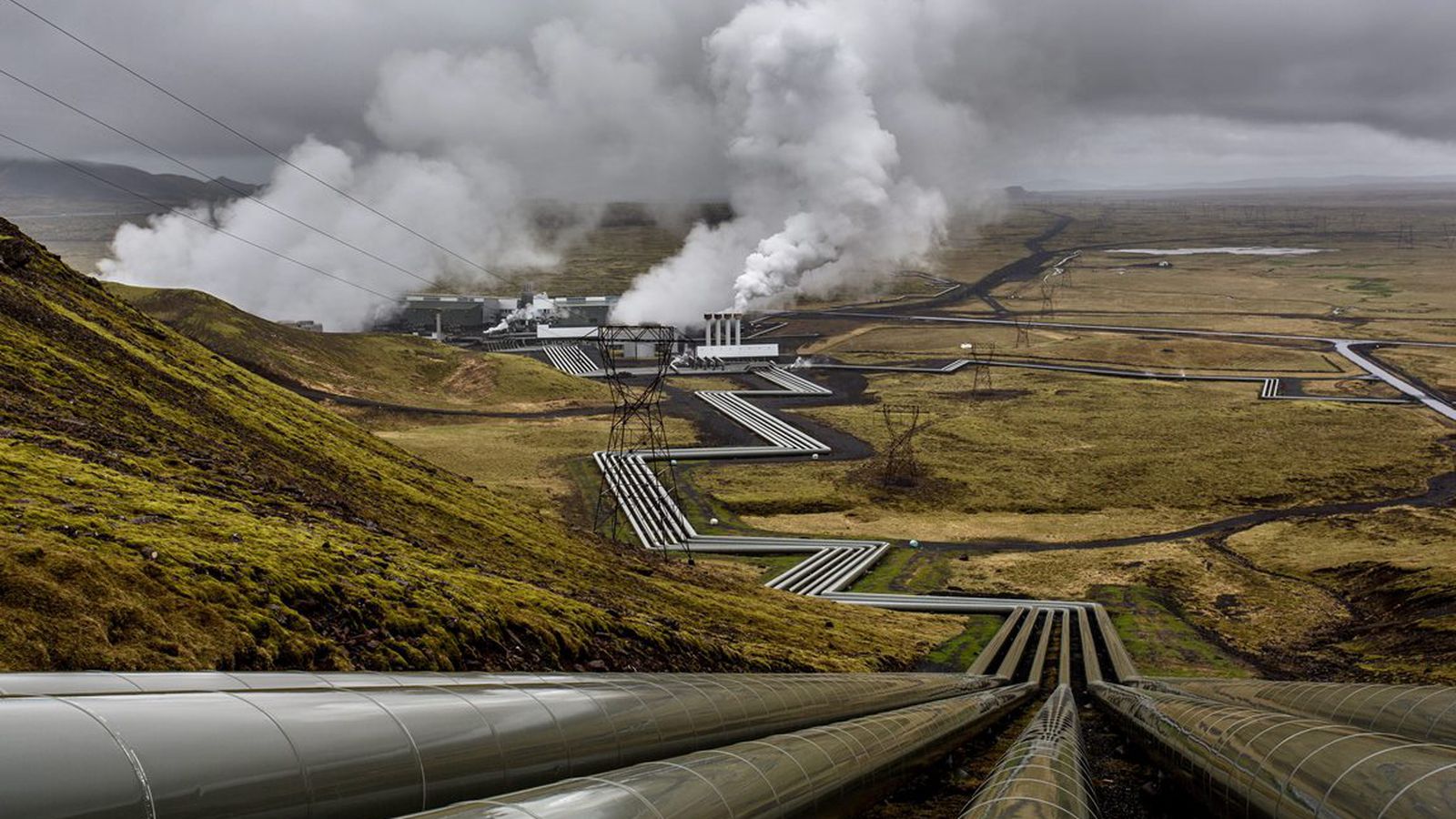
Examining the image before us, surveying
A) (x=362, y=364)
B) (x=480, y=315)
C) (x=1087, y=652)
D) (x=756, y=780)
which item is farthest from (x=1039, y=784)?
(x=480, y=315)

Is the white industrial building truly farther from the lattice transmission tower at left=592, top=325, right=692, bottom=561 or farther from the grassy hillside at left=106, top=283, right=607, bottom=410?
the lattice transmission tower at left=592, top=325, right=692, bottom=561

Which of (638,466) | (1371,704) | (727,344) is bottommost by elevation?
(638,466)

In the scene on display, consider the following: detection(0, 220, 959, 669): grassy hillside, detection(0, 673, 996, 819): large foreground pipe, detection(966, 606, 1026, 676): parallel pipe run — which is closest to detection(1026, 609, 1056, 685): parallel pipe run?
detection(966, 606, 1026, 676): parallel pipe run

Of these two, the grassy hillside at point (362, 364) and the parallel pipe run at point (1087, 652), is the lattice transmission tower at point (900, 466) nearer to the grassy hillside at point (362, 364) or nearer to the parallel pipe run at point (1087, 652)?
the parallel pipe run at point (1087, 652)

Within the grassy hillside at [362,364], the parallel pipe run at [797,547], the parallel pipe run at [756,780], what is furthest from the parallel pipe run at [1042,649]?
the grassy hillside at [362,364]

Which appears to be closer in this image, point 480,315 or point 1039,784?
point 1039,784

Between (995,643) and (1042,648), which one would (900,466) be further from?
(1042,648)
